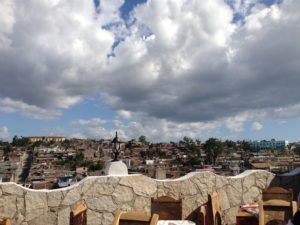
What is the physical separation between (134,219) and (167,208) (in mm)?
1402

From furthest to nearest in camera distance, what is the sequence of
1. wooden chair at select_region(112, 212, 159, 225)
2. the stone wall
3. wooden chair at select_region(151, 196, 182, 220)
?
the stone wall < wooden chair at select_region(151, 196, 182, 220) < wooden chair at select_region(112, 212, 159, 225)

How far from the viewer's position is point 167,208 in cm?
395

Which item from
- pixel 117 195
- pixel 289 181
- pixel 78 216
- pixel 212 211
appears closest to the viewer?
pixel 78 216

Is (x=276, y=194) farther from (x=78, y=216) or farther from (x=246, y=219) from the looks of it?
(x=78, y=216)

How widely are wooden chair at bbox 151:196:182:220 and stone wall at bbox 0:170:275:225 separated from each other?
5.01 ft

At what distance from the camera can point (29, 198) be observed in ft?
16.4

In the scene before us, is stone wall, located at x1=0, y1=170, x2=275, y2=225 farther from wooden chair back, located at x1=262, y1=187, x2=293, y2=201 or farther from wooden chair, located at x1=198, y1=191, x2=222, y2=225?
wooden chair, located at x1=198, y1=191, x2=222, y2=225

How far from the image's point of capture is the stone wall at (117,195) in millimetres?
4992

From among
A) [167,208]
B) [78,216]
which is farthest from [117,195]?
[78,216]

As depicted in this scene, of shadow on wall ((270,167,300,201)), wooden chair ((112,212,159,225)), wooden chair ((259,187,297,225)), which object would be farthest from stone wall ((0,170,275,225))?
wooden chair ((112,212,159,225))

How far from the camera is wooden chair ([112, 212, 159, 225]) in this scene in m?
2.55

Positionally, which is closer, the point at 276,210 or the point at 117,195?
the point at 276,210

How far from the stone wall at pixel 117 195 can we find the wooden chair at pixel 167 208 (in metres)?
1.53

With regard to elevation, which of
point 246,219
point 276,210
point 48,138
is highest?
point 48,138
